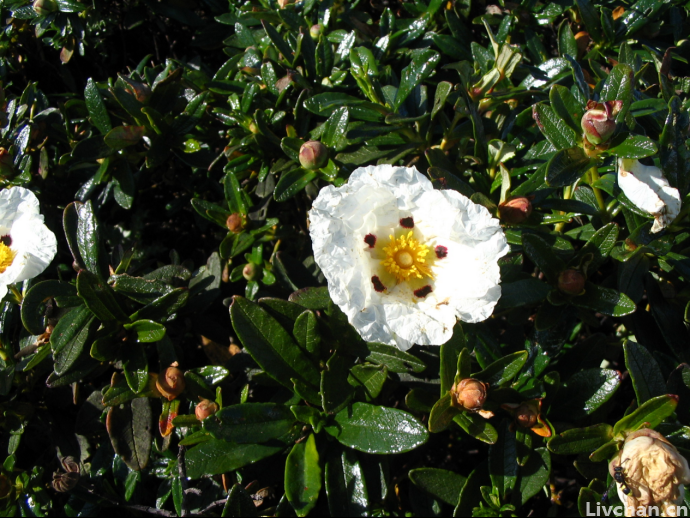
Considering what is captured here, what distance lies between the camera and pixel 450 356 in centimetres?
161

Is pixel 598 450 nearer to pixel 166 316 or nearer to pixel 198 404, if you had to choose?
pixel 198 404

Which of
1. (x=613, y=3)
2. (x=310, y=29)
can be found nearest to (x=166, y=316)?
(x=310, y=29)

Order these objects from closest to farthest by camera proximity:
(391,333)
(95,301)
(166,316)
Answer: (391,333), (95,301), (166,316)

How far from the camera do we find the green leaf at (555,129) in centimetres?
175

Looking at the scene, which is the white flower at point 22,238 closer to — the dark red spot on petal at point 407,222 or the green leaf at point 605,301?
the dark red spot on petal at point 407,222

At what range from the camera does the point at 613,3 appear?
2.43 meters

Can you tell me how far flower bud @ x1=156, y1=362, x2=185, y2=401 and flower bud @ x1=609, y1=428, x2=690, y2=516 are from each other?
1380 millimetres

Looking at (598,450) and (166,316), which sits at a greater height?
(166,316)

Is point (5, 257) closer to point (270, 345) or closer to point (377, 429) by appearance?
point (270, 345)

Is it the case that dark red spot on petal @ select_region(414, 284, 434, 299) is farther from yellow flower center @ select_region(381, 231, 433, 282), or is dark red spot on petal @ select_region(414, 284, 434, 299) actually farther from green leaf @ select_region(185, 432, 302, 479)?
green leaf @ select_region(185, 432, 302, 479)

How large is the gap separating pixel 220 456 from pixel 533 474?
1006 mm

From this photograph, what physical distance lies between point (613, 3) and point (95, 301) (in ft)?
8.62

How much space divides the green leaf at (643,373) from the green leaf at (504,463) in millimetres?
415

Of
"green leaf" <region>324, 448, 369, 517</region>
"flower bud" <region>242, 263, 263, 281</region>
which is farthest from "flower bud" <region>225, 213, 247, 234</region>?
"green leaf" <region>324, 448, 369, 517</region>
